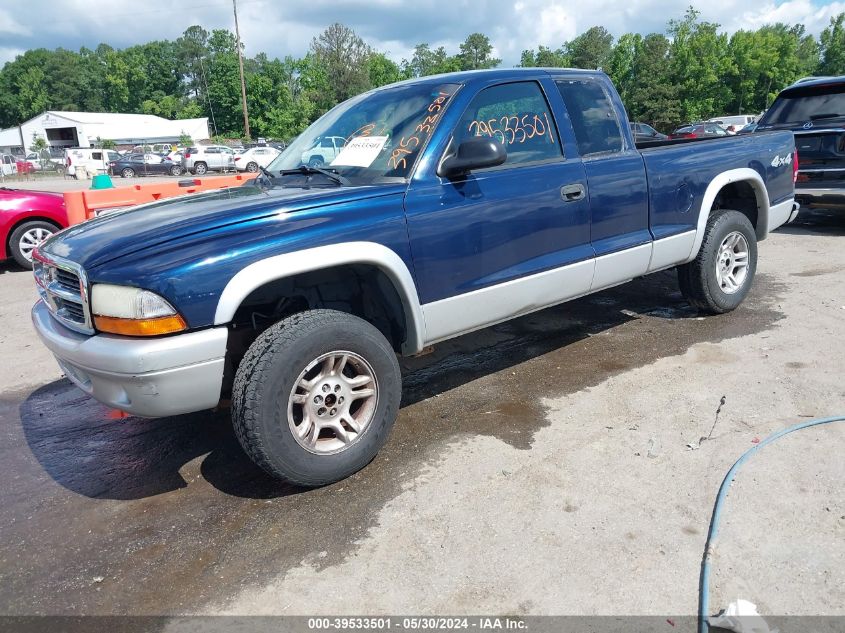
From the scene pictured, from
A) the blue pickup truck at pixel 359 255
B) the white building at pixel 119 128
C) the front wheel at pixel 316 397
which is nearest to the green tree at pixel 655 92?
the white building at pixel 119 128

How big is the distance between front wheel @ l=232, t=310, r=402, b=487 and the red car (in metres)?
7.24

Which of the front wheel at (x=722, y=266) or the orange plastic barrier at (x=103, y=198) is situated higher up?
the orange plastic barrier at (x=103, y=198)

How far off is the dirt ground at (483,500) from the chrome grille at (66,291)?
3.02 ft

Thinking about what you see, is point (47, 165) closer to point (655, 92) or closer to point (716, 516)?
point (655, 92)

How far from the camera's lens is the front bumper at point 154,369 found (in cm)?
264

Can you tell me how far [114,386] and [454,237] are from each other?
178cm

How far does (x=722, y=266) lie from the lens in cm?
527

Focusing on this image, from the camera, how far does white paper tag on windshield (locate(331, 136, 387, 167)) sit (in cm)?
358

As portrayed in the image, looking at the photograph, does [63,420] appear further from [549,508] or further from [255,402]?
[549,508]

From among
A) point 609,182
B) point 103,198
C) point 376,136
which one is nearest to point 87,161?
point 103,198

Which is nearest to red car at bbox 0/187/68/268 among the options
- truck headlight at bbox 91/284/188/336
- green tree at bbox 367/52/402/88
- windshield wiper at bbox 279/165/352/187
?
windshield wiper at bbox 279/165/352/187

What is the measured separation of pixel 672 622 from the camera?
2.21 m

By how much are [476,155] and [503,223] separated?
47cm

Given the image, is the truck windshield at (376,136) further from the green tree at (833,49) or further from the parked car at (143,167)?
the green tree at (833,49)
